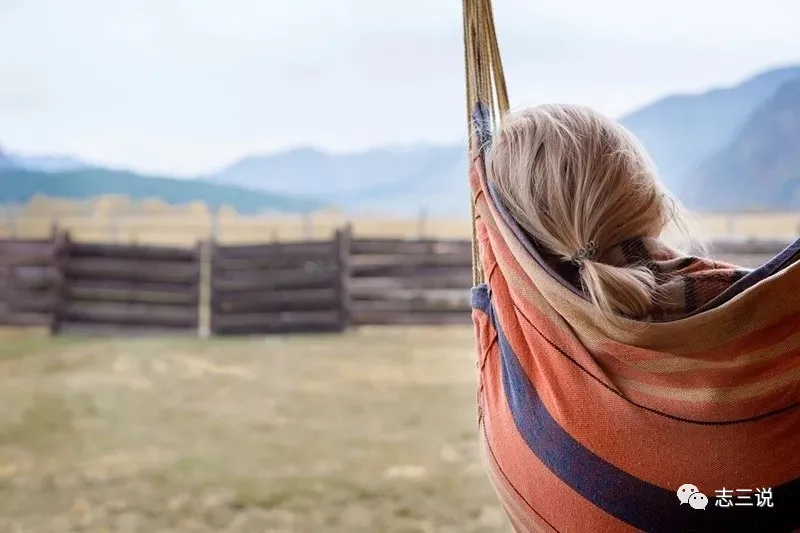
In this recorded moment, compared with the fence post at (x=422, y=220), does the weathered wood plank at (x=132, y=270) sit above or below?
below

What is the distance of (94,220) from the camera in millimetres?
5207

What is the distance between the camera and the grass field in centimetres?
186

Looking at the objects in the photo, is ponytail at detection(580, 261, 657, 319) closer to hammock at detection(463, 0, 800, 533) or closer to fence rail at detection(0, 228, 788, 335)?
hammock at detection(463, 0, 800, 533)

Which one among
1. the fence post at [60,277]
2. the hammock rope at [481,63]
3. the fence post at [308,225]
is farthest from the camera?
the fence post at [308,225]

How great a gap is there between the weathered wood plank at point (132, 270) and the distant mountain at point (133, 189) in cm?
51

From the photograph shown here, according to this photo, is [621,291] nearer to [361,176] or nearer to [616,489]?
[616,489]

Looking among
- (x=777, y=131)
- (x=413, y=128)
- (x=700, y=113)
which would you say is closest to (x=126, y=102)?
(x=413, y=128)

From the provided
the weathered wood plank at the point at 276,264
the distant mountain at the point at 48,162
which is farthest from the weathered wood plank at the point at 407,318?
the distant mountain at the point at 48,162

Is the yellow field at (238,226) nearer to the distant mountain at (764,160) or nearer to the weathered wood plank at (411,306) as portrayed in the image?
the weathered wood plank at (411,306)

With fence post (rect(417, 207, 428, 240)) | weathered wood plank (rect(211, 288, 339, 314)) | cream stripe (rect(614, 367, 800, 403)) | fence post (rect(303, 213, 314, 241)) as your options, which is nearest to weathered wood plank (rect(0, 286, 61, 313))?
weathered wood plank (rect(211, 288, 339, 314))

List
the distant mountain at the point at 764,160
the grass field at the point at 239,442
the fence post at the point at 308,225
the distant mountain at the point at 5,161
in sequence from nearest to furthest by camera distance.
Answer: the grass field at the point at 239,442, the distant mountain at the point at 764,160, the distant mountain at the point at 5,161, the fence post at the point at 308,225

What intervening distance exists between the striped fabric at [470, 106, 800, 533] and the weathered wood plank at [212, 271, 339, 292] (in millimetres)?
4002

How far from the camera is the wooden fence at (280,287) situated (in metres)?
4.57

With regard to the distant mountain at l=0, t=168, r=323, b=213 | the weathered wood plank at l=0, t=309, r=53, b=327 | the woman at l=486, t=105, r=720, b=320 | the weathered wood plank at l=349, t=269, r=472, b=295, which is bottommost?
the weathered wood plank at l=0, t=309, r=53, b=327
